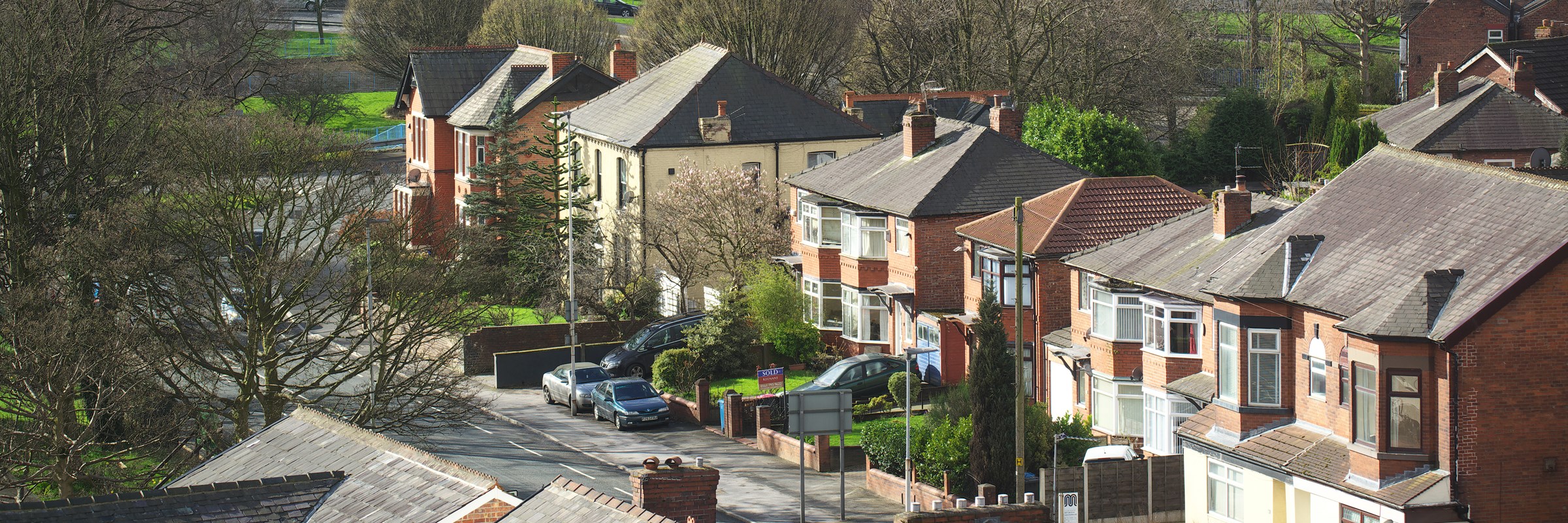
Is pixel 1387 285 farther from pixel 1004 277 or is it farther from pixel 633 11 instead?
pixel 633 11

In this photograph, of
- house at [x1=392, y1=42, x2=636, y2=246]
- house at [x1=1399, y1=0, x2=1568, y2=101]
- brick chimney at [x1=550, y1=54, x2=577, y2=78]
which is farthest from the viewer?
house at [x1=1399, y1=0, x2=1568, y2=101]

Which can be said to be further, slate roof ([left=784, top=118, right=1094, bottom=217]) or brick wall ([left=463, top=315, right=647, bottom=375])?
brick wall ([left=463, top=315, right=647, bottom=375])

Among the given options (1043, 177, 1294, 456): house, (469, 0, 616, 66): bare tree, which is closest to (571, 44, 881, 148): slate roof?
(1043, 177, 1294, 456): house

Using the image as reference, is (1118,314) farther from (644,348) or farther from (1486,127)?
(1486,127)

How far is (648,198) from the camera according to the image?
2124 inches

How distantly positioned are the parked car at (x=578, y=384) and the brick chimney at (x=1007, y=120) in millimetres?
12922

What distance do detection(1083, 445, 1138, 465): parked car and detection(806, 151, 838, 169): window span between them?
23288mm

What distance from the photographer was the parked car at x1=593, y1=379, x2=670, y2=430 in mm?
42188

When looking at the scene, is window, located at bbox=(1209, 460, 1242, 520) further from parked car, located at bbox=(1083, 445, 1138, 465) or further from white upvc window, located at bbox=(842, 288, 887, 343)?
white upvc window, located at bbox=(842, 288, 887, 343)

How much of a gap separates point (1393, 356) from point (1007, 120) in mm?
23536

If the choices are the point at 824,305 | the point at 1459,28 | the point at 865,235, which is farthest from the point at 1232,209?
the point at 1459,28

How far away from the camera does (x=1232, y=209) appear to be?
33.6 meters

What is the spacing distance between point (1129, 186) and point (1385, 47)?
58142 millimetres

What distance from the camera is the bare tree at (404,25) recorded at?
3846 inches
